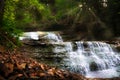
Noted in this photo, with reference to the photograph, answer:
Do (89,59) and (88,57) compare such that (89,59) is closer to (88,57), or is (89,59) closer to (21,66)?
(88,57)

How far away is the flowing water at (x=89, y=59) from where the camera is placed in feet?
48.7

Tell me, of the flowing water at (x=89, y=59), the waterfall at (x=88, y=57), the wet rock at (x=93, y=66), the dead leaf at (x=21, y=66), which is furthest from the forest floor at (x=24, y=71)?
the wet rock at (x=93, y=66)

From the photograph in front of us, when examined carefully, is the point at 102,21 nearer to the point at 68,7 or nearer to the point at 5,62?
the point at 68,7

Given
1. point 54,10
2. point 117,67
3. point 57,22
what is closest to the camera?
point 117,67

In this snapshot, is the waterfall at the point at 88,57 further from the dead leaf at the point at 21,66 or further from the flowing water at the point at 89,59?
the dead leaf at the point at 21,66

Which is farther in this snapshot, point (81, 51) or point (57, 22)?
point (57, 22)

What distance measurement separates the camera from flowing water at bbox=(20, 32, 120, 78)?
584 inches

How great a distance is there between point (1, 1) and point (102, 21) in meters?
20.0

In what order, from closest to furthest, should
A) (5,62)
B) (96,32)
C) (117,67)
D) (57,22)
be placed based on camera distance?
(5,62)
(117,67)
(96,32)
(57,22)

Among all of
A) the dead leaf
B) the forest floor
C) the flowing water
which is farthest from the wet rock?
the dead leaf

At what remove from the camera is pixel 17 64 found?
6.32 meters

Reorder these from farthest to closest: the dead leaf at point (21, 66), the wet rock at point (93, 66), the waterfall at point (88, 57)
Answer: the wet rock at point (93, 66), the waterfall at point (88, 57), the dead leaf at point (21, 66)

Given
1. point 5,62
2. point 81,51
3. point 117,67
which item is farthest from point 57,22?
point 5,62

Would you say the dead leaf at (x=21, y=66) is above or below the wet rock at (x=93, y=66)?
above
